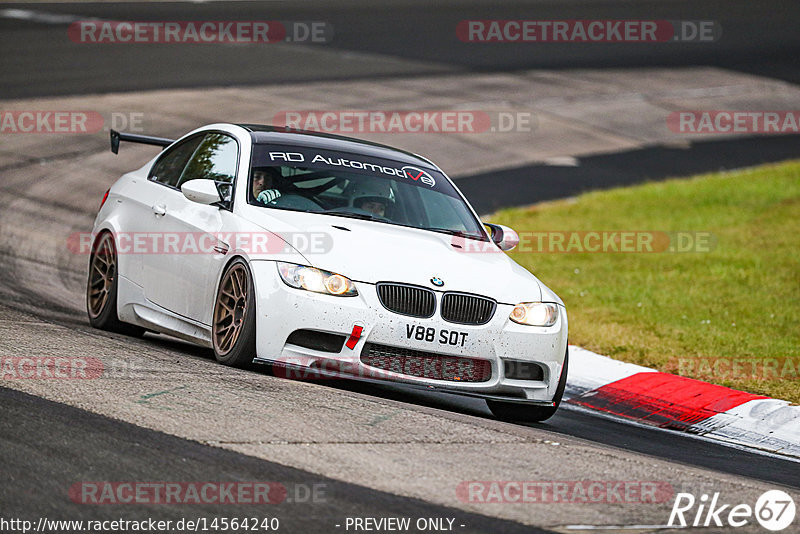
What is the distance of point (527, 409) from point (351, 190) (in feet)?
6.20

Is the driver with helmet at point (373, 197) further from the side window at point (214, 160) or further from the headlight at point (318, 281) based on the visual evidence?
the headlight at point (318, 281)

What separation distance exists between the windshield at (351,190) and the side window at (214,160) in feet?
0.73

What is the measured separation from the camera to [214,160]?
8.85 metres

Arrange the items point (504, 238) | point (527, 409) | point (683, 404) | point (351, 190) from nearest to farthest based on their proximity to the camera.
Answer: point (527, 409), point (351, 190), point (504, 238), point (683, 404)

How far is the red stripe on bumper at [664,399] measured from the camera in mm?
8836

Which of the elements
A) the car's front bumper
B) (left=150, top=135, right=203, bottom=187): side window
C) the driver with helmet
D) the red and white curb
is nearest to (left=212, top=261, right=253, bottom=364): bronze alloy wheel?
the car's front bumper

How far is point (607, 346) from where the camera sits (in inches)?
412

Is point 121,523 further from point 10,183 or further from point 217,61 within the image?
point 217,61

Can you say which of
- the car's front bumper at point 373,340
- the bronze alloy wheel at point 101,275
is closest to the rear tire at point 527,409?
the car's front bumper at point 373,340

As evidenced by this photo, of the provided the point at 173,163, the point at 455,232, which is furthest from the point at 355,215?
the point at 173,163

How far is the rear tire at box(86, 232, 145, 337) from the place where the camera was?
9133 mm

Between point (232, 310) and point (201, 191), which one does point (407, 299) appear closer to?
point (232, 310)

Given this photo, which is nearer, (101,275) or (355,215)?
(355,215)

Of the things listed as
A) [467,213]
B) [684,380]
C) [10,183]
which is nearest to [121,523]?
[467,213]
